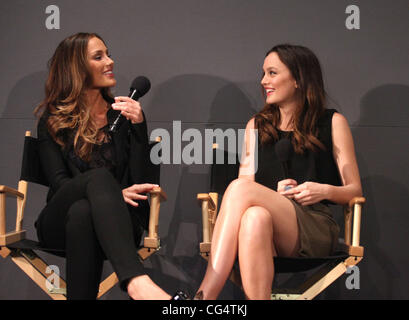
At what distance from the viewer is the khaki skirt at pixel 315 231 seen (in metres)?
2.13

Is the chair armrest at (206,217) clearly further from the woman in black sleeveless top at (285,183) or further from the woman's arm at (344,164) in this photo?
the woman's arm at (344,164)

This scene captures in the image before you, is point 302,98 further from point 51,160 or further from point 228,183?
point 51,160

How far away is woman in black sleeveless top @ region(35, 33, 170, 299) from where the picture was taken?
73.0 inches

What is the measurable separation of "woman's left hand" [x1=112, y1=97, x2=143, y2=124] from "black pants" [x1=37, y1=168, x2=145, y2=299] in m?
0.36

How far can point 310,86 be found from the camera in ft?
8.47

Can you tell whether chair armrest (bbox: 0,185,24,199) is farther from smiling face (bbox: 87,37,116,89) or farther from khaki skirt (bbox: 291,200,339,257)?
khaki skirt (bbox: 291,200,339,257)

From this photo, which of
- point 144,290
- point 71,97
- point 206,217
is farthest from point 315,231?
point 71,97

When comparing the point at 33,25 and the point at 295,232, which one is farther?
the point at 33,25

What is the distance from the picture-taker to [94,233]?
1.92 meters

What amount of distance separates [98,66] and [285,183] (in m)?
1.10

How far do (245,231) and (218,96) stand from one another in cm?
136

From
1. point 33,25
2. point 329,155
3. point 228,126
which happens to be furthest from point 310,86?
point 33,25
